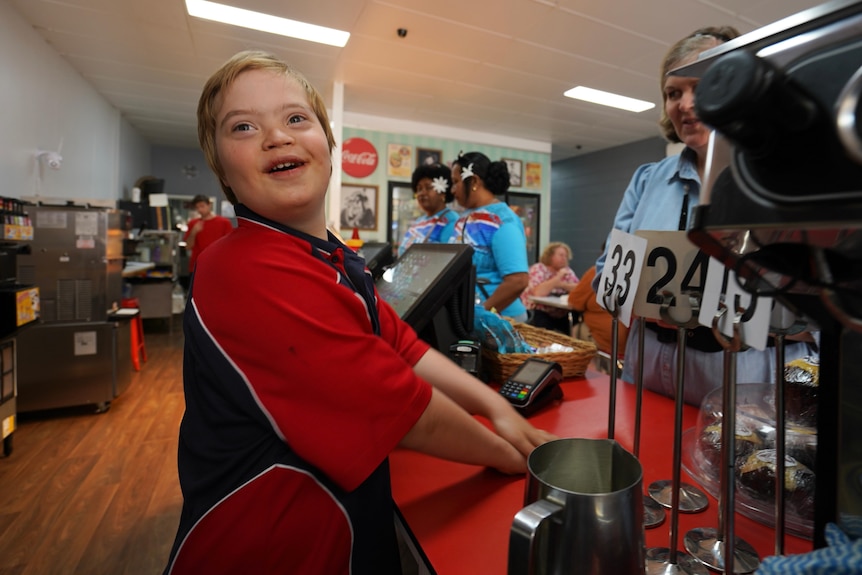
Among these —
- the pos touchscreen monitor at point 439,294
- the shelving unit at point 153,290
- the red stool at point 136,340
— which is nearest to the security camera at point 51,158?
the red stool at point 136,340

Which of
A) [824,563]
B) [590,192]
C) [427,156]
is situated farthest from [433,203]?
[590,192]

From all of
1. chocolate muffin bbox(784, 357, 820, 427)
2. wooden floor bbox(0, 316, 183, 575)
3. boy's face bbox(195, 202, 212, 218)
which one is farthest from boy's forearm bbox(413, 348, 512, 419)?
boy's face bbox(195, 202, 212, 218)

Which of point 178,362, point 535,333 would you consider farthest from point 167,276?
point 535,333

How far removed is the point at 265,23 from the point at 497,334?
3.64 metres

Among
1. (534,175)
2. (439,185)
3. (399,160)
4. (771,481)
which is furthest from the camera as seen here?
(534,175)

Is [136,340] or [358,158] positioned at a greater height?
[358,158]

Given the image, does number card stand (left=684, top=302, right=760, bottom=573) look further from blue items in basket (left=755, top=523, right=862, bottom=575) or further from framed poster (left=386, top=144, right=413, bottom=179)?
framed poster (left=386, top=144, right=413, bottom=179)

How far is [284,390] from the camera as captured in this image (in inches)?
23.2

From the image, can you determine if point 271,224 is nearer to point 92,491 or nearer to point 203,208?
point 92,491

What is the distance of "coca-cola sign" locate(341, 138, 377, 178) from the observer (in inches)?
242

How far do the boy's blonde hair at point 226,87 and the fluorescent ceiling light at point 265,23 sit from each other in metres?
3.41

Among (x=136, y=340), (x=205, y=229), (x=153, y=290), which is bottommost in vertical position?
(x=136, y=340)

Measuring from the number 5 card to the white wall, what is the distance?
14.5ft

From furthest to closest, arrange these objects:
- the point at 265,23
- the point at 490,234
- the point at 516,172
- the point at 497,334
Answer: the point at 516,172
the point at 265,23
the point at 490,234
the point at 497,334
